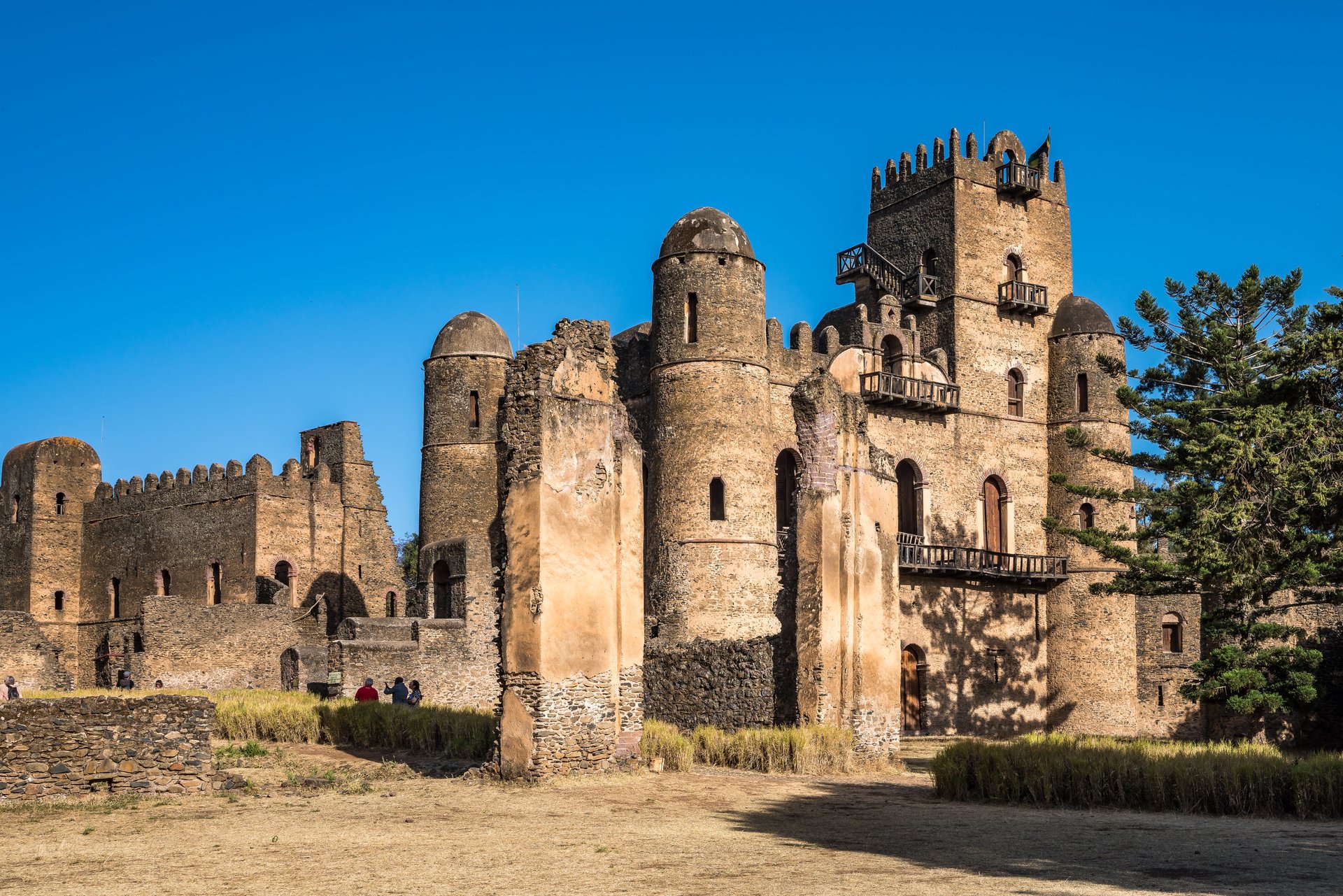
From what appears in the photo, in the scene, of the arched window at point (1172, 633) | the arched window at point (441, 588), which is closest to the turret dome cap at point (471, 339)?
the arched window at point (441, 588)

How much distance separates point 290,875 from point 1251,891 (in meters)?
6.77

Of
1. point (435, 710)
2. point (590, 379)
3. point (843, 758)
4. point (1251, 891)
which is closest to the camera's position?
point (1251, 891)

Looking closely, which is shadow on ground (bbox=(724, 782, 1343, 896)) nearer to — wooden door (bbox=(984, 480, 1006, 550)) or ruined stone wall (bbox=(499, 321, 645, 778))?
ruined stone wall (bbox=(499, 321, 645, 778))

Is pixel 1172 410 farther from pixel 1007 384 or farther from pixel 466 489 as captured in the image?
pixel 466 489

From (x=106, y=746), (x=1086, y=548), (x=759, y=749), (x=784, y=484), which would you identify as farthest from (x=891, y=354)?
(x=106, y=746)

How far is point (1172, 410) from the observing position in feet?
90.5

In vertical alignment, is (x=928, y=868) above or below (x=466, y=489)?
below

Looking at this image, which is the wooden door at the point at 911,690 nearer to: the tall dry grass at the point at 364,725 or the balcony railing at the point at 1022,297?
the balcony railing at the point at 1022,297

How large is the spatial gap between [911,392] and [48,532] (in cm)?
2706

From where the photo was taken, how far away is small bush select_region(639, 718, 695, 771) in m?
18.2

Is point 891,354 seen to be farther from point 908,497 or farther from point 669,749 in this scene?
point 669,749

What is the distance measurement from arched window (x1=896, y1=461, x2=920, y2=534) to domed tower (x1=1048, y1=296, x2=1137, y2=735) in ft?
13.0

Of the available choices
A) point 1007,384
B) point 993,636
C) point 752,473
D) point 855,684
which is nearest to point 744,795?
point 855,684

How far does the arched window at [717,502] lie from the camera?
29516 mm
